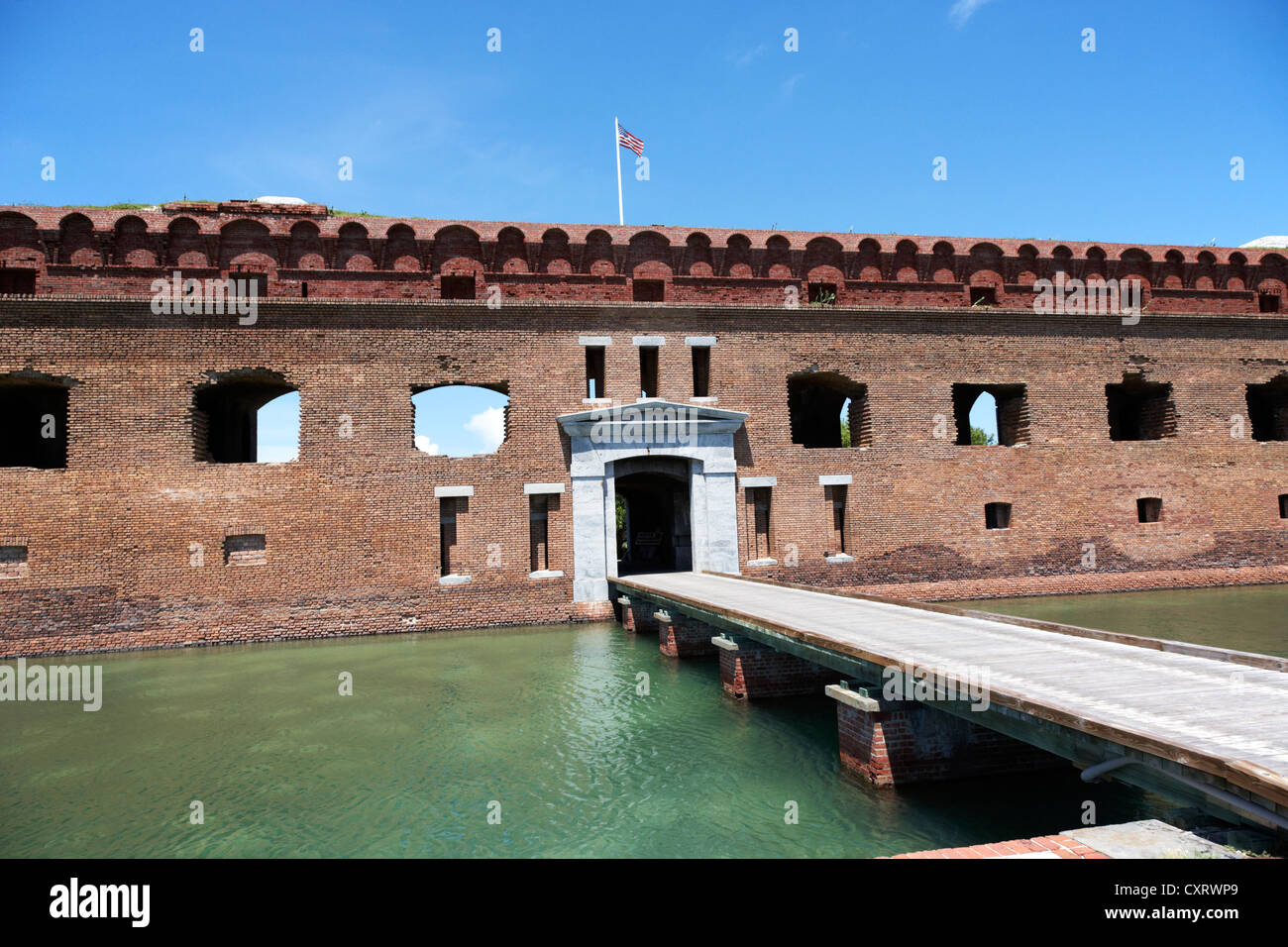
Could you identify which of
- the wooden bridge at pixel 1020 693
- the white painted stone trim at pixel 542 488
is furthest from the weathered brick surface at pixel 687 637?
the white painted stone trim at pixel 542 488

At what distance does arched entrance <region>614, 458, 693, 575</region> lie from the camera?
16.6 metres

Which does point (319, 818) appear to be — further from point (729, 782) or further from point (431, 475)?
point (431, 475)

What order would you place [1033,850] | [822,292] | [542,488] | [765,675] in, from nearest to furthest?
[1033,850], [765,675], [542,488], [822,292]

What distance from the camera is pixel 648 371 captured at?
56.3 ft

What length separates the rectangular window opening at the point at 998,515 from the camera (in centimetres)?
1753

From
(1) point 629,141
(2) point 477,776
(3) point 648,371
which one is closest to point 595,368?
(3) point 648,371

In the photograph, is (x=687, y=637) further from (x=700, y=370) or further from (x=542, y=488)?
(x=700, y=370)

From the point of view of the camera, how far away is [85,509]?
14242 millimetres

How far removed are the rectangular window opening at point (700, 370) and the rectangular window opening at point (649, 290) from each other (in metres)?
1.62

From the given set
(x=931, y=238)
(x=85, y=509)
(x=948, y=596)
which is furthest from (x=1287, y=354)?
(x=85, y=509)

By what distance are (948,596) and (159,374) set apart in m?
17.7

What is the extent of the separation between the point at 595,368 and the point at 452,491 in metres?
4.41

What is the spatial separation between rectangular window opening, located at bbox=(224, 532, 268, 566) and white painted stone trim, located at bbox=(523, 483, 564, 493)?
5401mm

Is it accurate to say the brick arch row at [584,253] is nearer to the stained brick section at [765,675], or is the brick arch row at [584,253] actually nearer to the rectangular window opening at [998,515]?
the rectangular window opening at [998,515]
